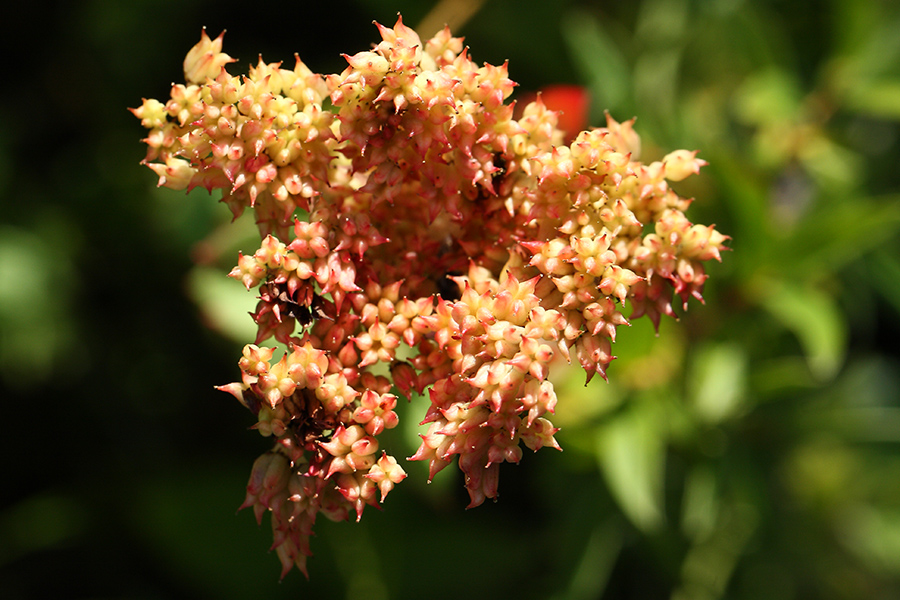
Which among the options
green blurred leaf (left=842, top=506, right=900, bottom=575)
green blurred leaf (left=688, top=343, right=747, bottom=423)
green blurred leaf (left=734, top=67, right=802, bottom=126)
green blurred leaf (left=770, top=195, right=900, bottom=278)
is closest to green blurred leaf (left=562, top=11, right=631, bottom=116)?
green blurred leaf (left=734, top=67, right=802, bottom=126)

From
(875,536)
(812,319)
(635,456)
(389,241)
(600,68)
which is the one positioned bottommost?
(875,536)

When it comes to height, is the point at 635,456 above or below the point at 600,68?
below

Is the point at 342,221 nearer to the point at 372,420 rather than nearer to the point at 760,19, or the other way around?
the point at 372,420

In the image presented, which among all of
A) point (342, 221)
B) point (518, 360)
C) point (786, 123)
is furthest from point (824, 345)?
point (342, 221)

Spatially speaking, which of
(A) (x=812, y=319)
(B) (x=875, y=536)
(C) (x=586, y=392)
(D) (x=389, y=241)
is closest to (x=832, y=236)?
(A) (x=812, y=319)

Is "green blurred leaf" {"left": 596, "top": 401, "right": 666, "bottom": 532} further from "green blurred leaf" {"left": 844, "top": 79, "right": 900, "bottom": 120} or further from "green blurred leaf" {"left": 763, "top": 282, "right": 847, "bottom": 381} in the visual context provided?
"green blurred leaf" {"left": 844, "top": 79, "right": 900, "bottom": 120}

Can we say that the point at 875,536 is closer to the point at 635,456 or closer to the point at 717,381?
the point at 717,381
